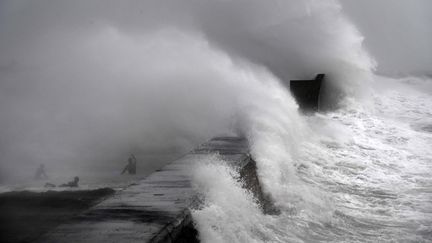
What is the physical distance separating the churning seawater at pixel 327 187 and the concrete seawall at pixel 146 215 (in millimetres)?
194

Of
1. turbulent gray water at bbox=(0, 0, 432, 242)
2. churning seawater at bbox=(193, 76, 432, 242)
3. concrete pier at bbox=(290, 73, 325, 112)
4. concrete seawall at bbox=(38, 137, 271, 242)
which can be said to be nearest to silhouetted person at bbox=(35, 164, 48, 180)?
turbulent gray water at bbox=(0, 0, 432, 242)

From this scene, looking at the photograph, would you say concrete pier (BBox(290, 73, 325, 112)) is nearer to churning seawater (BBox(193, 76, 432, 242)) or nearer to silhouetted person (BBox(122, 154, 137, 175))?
churning seawater (BBox(193, 76, 432, 242))

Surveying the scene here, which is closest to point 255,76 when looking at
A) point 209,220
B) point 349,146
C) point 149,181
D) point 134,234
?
point 349,146

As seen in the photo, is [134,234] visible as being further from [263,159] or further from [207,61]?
[207,61]

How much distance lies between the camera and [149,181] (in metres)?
4.73

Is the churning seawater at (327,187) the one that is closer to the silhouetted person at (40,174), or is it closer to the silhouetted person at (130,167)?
the silhouetted person at (130,167)

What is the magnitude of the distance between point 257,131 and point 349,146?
268 centimetres

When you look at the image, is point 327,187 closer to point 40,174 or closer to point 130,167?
point 130,167

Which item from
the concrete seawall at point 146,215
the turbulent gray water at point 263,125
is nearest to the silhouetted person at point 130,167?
the turbulent gray water at point 263,125

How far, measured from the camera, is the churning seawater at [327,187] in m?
4.24

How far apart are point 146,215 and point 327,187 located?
3559 mm

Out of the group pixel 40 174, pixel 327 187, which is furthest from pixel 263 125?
pixel 40 174

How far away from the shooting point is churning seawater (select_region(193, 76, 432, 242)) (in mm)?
4242

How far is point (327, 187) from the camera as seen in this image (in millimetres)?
6242
